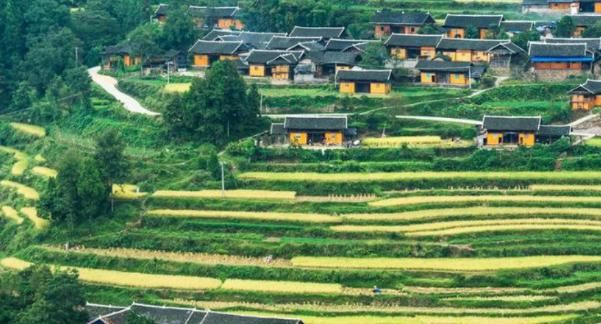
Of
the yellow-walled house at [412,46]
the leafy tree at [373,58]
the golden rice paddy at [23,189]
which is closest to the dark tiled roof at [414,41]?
the yellow-walled house at [412,46]

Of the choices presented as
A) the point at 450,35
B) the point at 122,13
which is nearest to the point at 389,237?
the point at 450,35

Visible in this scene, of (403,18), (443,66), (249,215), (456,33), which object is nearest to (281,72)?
(443,66)

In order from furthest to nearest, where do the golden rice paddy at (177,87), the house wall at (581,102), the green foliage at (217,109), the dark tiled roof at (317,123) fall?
the golden rice paddy at (177,87) < the house wall at (581,102) < the green foliage at (217,109) < the dark tiled roof at (317,123)

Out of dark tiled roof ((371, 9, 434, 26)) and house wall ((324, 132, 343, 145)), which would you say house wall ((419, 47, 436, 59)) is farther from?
house wall ((324, 132, 343, 145))

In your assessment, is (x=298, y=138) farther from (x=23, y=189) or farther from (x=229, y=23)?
(x=229, y=23)

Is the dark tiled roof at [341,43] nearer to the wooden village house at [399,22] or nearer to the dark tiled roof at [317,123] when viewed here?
the wooden village house at [399,22]

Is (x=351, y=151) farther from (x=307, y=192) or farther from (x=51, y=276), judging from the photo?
(x=51, y=276)
